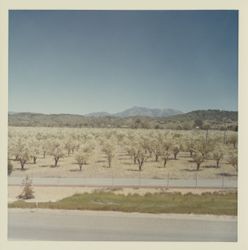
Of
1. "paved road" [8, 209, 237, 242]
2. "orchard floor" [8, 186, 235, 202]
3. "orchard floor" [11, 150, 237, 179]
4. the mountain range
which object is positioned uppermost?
the mountain range

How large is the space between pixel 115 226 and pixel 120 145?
639mm

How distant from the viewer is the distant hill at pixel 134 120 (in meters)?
4.95

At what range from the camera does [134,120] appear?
16.2 feet

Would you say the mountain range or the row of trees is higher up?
the mountain range

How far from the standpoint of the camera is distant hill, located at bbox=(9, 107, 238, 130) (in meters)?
→ 4.95

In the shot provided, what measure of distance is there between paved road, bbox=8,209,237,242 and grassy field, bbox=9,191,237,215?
5cm

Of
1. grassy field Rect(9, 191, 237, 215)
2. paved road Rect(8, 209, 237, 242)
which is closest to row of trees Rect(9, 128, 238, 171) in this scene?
grassy field Rect(9, 191, 237, 215)

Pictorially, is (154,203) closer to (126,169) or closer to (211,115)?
(126,169)

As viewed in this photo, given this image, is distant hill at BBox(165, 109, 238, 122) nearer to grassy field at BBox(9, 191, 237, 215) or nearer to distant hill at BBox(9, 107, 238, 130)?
distant hill at BBox(9, 107, 238, 130)

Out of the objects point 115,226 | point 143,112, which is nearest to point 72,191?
point 115,226

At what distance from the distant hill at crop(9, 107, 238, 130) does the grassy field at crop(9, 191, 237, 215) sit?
1.80ft

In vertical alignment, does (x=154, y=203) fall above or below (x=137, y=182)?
below

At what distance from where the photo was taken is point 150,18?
496 centimetres

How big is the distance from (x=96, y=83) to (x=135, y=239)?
50.1 inches
